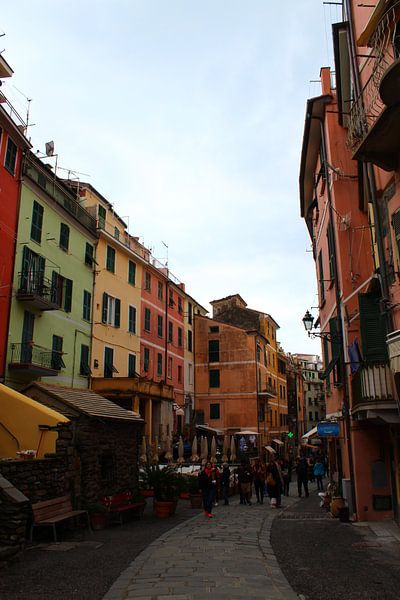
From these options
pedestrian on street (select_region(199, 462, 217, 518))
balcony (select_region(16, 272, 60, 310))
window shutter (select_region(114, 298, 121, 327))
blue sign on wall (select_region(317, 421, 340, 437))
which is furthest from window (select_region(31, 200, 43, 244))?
blue sign on wall (select_region(317, 421, 340, 437))

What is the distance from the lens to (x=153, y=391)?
30.4 m

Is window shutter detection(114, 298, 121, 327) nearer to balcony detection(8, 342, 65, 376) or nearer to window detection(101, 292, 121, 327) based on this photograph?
window detection(101, 292, 121, 327)

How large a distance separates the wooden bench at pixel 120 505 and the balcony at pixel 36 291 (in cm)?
914

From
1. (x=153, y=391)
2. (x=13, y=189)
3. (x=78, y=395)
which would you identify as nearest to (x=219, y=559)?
(x=78, y=395)

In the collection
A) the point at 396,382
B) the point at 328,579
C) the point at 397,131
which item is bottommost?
the point at 328,579

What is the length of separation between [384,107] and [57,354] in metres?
17.8

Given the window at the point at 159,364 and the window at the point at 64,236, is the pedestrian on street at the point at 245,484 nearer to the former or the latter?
the window at the point at 64,236

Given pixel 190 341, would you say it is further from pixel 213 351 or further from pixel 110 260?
pixel 110 260

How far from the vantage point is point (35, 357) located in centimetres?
2158

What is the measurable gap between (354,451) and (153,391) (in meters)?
17.6

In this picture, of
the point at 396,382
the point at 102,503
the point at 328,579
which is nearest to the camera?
the point at 328,579

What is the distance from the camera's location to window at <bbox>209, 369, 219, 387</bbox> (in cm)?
4694

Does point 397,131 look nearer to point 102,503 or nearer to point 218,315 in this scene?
point 102,503

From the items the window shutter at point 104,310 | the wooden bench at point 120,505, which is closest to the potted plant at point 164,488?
the wooden bench at point 120,505
